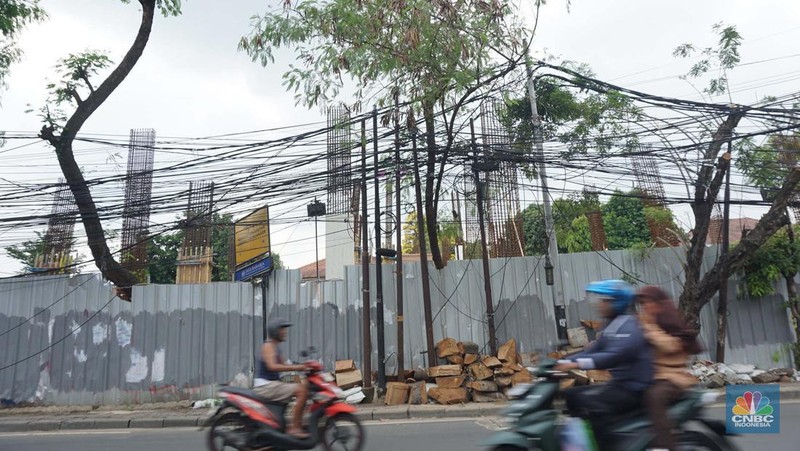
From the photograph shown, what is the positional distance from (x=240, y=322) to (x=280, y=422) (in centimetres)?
537

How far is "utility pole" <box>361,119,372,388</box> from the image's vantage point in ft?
30.4

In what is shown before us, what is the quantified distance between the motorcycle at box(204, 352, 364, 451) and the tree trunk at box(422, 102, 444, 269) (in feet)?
17.6

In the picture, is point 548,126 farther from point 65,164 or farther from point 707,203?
point 65,164

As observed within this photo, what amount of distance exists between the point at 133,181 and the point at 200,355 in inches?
141

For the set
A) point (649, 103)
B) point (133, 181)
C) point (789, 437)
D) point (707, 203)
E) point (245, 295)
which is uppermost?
point (649, 103)

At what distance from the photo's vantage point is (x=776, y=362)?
31.7 feet

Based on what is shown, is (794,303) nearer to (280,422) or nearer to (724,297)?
(724,297)

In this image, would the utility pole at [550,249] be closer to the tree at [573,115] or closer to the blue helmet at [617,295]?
the tree at [573,115]

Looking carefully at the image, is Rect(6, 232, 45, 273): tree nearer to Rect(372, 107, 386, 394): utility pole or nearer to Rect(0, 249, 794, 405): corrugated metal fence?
Rect(0, 249, 794, 405): corrugated metal fence

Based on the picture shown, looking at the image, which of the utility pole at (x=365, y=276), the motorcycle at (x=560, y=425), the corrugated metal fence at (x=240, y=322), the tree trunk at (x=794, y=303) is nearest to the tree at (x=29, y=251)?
the corrugated metal fence at (x=240, y=322)

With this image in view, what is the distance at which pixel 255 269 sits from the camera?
10016 millimetres

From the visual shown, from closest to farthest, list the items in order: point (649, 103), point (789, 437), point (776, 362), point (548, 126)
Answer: point (789, 437) < point (649, 103) < point (776, 362) < point (548, 126)

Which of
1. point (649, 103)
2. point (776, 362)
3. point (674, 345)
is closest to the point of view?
point (674, 345)

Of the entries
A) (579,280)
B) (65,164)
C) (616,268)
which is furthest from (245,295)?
(616,268)
